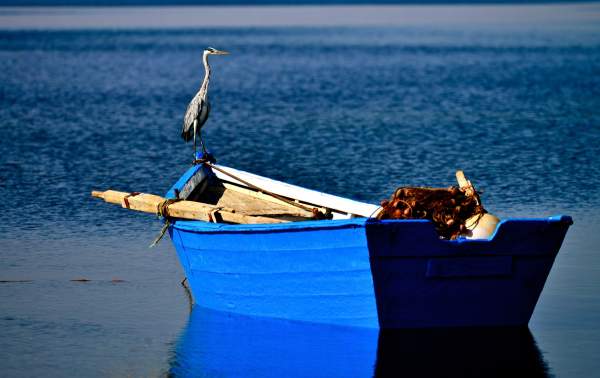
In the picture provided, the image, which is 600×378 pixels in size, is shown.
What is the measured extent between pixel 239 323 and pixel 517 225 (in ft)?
10.1

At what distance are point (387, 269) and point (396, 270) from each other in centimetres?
8

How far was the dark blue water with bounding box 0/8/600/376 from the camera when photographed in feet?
38.4

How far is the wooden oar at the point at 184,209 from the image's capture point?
1251 centimetres

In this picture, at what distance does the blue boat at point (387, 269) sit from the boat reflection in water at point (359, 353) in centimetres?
12

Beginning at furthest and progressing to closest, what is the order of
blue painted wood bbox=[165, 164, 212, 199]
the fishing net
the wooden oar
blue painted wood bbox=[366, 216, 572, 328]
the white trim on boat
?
blue painted wood bbox=[165, 164, 212, 199]
the white trim on boat
the wooden oar
the fishing net
blue painted wood bbox=[366, 216, 572, 328]

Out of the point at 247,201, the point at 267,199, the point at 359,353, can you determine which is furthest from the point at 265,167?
the point at 359,353

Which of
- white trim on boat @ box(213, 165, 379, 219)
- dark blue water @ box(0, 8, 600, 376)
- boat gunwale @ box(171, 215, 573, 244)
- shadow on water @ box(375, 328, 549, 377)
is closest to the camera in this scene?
boat gunwale @ box(171, 215, 573, 244)

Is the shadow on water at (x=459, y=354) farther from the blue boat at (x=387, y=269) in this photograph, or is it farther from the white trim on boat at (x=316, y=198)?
the white trim on boat at (x=316, y=198)

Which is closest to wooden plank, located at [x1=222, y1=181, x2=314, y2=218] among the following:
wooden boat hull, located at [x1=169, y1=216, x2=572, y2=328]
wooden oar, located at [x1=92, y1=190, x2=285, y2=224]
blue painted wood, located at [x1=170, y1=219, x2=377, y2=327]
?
wooden oar, located at [x1=92, y1=190, x2=285, y2=224]

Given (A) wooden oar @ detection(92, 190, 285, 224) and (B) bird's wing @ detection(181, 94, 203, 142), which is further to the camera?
(B) bird's wing @ detection(181, 94, 203, 142)

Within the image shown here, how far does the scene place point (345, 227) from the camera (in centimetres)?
1105

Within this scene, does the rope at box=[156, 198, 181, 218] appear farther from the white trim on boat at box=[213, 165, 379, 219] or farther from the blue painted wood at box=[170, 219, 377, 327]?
the white trim on boat at box=[213, 165, 379, 219]

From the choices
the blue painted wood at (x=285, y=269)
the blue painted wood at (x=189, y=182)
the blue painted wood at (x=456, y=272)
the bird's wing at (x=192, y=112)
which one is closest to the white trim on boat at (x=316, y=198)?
the blue painted wood at (x=189, y=182)

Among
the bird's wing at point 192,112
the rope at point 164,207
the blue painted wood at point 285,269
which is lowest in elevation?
the blue painted wood at point 285,269
